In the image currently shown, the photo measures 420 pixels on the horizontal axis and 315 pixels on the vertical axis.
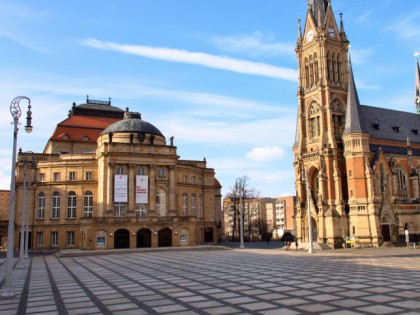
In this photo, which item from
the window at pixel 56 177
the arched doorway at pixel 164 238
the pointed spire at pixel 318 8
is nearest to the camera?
the arched doorway at pixel 164 238

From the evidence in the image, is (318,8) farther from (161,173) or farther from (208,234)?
(208,234)

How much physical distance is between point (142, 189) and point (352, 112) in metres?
36.2

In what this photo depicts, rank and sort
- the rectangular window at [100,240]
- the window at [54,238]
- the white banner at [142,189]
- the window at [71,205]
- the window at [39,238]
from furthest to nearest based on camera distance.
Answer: the window at [71,205] < the window at [54,238] < the window at [39,238] < the white banner at [142,189] < the rectangular window at [100,240]

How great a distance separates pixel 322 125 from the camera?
71.5 meters

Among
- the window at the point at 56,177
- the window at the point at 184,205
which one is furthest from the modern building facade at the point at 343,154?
the window at the point at 56,177

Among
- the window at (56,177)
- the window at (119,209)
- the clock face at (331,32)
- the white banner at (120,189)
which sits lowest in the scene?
the window at (119,209)

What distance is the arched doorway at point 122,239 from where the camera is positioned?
63.1 metres

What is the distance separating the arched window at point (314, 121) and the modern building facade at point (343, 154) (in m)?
0.17

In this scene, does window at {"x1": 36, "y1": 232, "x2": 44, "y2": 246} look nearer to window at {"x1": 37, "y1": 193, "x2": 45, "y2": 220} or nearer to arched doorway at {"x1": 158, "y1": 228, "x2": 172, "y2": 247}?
window at {"x1": 37, "y1": 193, "x2": 45, "y2": 220}

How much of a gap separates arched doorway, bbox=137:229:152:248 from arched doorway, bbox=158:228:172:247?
1872mm

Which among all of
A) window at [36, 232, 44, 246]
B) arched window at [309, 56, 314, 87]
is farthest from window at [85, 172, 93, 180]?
arched window at [309, 56, 314, 87]

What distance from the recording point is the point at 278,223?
19912cm

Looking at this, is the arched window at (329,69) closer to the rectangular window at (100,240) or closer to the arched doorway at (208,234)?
the arched doorway at (208,234)

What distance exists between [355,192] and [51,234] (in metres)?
48.3
